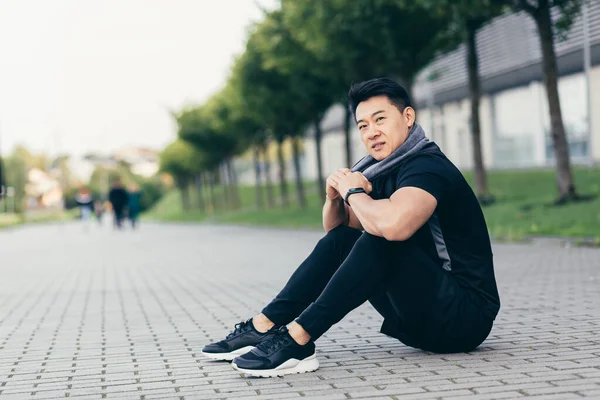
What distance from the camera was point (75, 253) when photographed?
20.2 metres

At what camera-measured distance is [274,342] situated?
439 cm

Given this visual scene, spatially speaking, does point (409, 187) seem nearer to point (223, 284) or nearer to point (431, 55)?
point (223, 284)

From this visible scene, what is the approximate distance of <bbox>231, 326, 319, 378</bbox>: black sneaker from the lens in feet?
14.3

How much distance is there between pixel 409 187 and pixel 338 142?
60.5m

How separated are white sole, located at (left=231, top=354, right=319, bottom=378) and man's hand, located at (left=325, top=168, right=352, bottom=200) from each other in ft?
2.83

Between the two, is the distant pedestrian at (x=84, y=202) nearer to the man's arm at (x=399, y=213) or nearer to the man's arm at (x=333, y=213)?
the man's arm at (x=333, y=213)

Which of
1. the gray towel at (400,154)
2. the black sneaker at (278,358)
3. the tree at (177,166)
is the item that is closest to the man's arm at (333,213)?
the gray towel at (400,154)

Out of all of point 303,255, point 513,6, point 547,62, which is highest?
point 513,6

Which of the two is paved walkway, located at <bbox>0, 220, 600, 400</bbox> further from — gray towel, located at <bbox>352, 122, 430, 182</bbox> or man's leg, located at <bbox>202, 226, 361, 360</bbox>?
gray towel, located at <bbox>352, 122, 430, 182</bbox>

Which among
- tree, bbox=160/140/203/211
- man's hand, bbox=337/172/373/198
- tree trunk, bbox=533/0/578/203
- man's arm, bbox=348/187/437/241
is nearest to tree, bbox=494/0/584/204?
tree trunk, bbox=533/0/578/203

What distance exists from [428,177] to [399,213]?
0.91ft

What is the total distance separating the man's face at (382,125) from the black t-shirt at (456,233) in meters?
0.14

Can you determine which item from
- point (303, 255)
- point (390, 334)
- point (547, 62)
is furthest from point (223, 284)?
point (547, 62)

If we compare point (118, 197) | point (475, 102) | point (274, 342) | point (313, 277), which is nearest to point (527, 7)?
point (475, 102)
